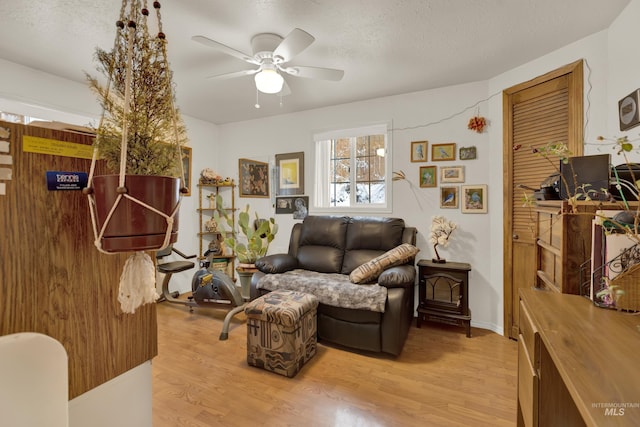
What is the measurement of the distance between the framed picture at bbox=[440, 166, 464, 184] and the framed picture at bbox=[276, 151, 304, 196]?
5.66ft

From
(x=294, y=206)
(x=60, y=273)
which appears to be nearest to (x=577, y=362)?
(x=60, y=273)

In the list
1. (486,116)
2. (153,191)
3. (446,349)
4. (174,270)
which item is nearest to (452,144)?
(486,116)

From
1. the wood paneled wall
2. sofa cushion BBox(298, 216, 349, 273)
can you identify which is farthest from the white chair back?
sofa cushion BBox(298, 216, 349, 273)

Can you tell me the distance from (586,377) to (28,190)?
1408 mm

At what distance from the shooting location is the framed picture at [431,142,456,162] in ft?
9.59

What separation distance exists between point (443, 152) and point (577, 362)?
101 inches

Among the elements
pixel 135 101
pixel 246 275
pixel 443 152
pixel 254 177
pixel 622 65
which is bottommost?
pixel 246 275

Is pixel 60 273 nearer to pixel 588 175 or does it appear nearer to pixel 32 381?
pixel 32 381

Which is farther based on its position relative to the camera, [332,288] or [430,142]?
[430,142]

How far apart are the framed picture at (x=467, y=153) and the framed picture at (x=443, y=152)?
0.07 metres

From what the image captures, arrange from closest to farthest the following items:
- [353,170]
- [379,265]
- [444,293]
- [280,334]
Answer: [280,334] < [379,265] < [444,293] < [353,170]

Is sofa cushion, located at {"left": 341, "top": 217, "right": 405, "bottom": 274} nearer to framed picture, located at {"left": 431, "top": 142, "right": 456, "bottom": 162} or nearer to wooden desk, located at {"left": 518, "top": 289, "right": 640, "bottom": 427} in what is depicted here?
framed picture, located at {"left": 431, "top": 142, "right": 456, "bottom": 162}

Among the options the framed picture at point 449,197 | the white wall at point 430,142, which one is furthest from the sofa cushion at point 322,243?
the framed picture at point 449,197

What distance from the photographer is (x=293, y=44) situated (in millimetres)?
1742
